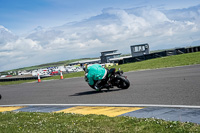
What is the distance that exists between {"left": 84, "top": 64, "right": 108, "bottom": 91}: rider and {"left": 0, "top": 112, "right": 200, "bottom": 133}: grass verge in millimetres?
4749

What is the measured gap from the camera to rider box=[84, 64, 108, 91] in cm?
1216

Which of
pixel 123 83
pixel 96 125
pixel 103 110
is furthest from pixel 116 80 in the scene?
pixel 96 125

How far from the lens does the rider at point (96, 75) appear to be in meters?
12.2

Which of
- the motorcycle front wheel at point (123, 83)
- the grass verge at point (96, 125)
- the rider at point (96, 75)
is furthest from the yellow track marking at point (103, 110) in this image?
the motorcycle front wheel at point (123, 83)

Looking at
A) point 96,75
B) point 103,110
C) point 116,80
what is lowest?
point 103,110

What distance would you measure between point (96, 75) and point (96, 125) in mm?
6295

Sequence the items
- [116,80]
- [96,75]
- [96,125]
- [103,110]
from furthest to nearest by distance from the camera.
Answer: [96,75] < [116,80] < [103,110] < [96,125]

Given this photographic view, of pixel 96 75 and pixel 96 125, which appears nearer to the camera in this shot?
pixel 96 125

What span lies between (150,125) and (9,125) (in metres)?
3.47

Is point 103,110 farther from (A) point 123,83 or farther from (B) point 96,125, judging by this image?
(A) point 123,83

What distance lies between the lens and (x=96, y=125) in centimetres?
588

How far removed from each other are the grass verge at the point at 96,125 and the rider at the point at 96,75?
4.75 metres

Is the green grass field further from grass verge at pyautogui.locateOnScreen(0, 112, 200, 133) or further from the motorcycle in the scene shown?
the motorcycle

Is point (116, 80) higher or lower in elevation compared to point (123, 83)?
higher
